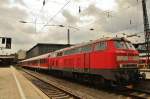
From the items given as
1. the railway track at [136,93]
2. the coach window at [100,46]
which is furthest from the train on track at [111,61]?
the railway track at [136,93]

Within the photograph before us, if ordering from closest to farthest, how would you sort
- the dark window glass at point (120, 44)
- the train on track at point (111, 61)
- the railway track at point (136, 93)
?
1. the railway track at point (136, 93)
2. the train on track at point (111, 61)
3. the dark window glass at point (120, 44)

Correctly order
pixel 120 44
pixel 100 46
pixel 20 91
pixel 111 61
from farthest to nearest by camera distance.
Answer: pixel 20 91 → pixel 100 46 → pixel 120 44 → pixel 111 61

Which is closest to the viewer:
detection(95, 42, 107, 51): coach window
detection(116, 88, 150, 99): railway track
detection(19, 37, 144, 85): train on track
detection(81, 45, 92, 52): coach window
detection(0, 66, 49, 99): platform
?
detection(116, 88, 150, 99): railway track

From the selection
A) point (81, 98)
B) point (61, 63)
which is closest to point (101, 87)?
point (81, 98)

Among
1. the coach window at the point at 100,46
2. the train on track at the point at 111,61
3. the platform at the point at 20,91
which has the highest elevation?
the coach window at the point at 100,46

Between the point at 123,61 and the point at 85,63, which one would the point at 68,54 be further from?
the point at 123,61

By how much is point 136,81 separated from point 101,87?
9.71 feet

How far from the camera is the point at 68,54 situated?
24234 mm

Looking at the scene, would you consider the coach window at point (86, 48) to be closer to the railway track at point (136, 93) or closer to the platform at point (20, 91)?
the railway track at point (136, 93)

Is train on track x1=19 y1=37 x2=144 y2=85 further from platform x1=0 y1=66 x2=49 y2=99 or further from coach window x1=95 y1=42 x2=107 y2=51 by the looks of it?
→ platform x1=0 y1=66 x2=49 y2=99

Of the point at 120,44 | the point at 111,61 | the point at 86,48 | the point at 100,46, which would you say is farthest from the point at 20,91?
the point at 120,44

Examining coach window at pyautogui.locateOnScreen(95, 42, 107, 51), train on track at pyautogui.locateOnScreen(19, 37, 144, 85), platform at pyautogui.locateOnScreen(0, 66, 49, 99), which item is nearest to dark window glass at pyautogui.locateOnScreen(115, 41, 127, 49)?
train on track at pyautogui.locateOnScreen(19, 37, 144, 85)

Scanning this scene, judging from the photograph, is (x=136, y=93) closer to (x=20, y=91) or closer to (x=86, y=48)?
(x=86, y=48)

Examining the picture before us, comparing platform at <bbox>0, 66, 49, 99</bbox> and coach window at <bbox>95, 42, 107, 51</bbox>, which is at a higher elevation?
coach window at <bbox>95, 42, 107, 51</bbox>
